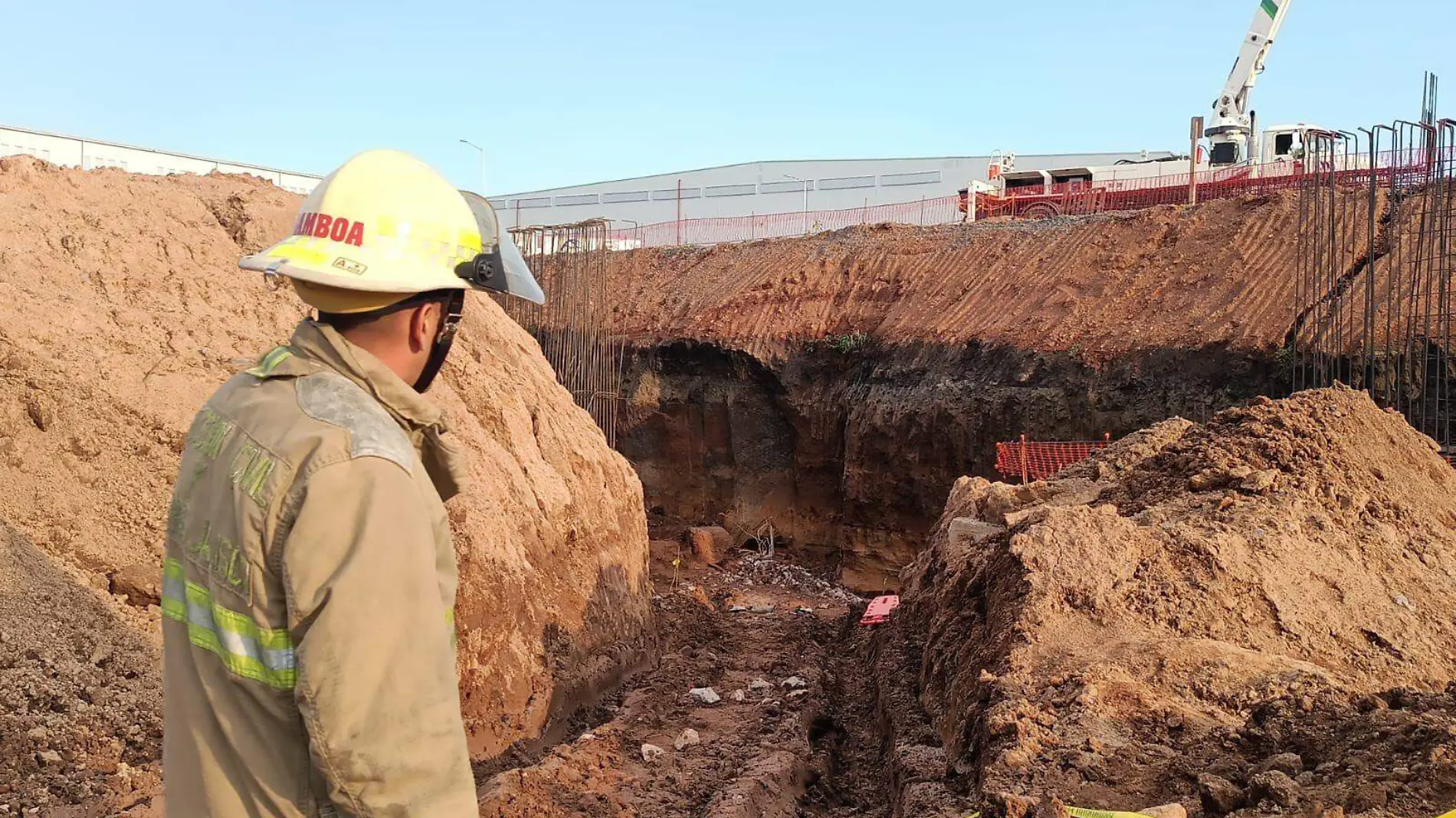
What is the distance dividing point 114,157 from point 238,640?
25527mm

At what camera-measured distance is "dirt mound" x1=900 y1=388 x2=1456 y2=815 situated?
4215mm

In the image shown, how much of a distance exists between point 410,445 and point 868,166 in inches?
1820

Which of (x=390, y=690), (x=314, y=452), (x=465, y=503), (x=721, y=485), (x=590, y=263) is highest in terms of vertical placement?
(x=590, y=263)

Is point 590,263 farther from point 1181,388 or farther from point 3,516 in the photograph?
point 3,516

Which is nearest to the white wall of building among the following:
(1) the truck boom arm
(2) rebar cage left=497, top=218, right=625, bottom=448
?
(2) rebar cage left=497, top=218, right=625, bottom=448

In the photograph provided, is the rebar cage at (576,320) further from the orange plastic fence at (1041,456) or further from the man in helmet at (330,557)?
the man in helmet at (330,557)

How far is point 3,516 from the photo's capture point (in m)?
5.86

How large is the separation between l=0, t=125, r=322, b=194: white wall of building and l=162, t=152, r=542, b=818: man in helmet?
2031 cm

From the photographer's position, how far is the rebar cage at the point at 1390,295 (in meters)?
11.6

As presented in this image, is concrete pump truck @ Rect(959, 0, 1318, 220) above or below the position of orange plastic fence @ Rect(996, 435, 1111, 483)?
above

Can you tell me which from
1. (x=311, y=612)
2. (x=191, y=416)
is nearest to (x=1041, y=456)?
(x=191, y=416)

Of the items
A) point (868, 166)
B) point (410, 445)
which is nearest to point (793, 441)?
point (410, 445)

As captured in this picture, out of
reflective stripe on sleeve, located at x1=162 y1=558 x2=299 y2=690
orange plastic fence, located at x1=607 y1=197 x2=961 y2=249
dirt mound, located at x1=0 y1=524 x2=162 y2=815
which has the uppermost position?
orange plastic fence, located at x1=607 y1=197 x2=961 y2=249

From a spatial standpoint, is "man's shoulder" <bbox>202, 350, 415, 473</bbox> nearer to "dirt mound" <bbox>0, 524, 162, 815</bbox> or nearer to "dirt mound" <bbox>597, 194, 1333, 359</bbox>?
"dirt mound" <bbox>0, 524, 162, 815</bbox>
